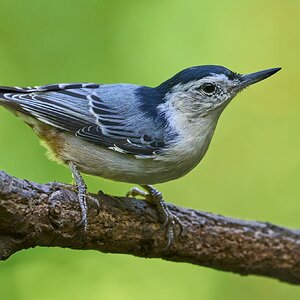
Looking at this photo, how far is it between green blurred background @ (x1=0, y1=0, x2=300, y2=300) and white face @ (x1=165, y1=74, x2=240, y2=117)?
114 centimetres

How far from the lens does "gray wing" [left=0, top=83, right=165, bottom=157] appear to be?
3330 mm

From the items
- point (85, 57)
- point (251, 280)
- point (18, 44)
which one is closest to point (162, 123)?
point (85, 57)

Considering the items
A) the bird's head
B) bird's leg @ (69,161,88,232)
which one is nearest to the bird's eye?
the bird's head

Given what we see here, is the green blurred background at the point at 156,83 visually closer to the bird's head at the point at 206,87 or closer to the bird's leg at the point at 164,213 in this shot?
the bird's leg at the point at 164,213

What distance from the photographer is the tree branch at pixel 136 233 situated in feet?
9.03

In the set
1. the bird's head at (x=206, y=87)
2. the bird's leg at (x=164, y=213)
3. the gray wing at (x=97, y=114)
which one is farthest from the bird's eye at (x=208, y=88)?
the bird's leg at (x=164, y=213)

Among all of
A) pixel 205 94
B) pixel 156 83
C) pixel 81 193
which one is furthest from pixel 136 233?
pixel 156 83

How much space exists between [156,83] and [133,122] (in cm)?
158

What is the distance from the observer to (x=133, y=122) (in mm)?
3402

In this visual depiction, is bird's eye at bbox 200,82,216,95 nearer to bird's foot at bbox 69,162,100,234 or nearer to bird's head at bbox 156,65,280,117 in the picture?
bird's head at bbox 156,65,280,117

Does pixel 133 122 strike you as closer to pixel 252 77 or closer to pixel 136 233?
pixel 136 233

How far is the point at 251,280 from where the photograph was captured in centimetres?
515

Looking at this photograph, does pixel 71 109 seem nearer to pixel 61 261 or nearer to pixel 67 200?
pixel 67 200

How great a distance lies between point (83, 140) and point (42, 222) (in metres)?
0.65
